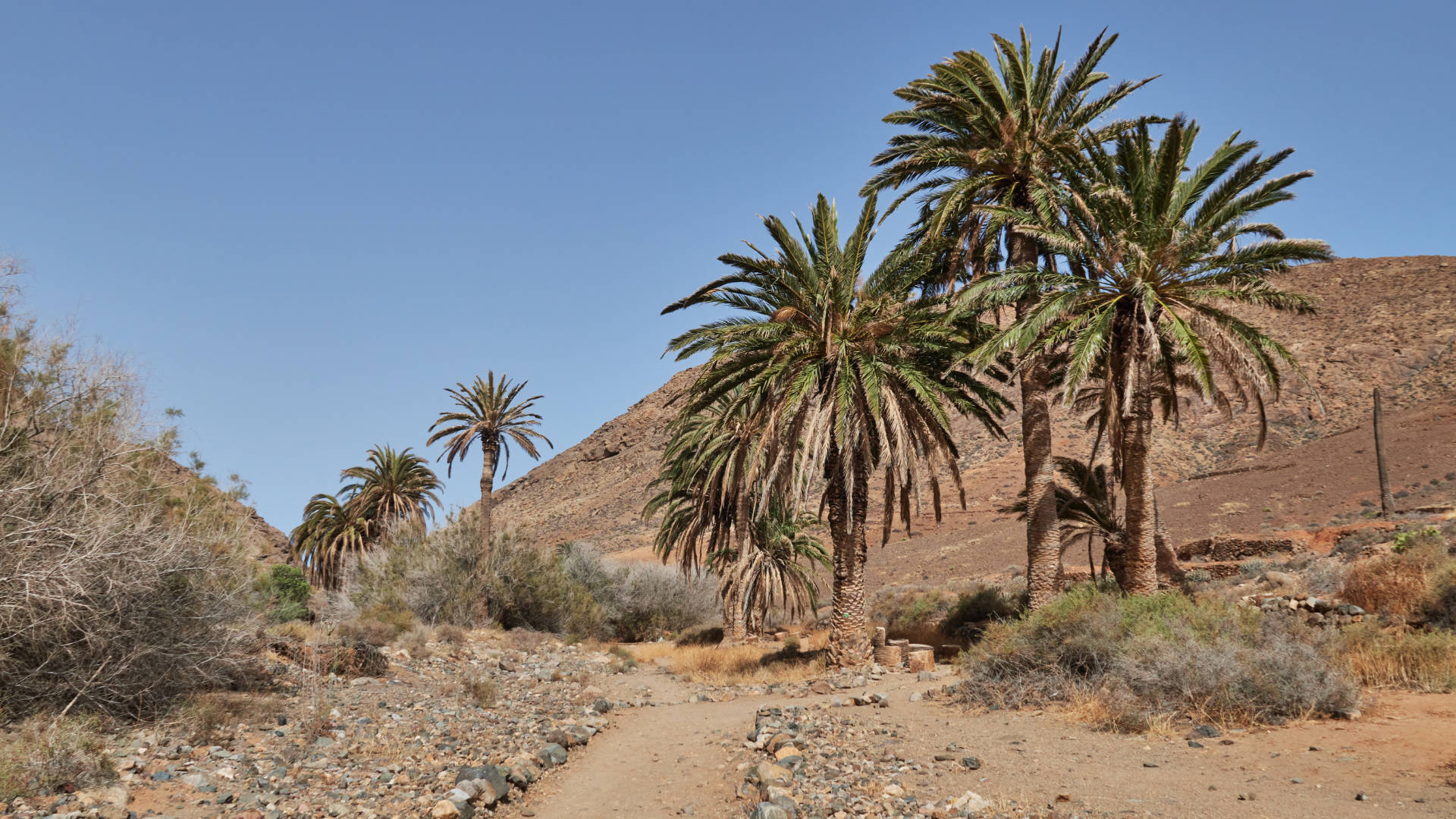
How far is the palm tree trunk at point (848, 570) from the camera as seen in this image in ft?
57.8

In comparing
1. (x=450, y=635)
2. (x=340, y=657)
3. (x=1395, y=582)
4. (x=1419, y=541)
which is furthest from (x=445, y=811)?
(x=1419, y=541)

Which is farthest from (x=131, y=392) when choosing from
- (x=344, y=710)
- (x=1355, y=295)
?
(x=1355, y=295)

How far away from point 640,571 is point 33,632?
1149 inches

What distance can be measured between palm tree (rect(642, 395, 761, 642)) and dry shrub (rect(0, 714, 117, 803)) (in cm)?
1334

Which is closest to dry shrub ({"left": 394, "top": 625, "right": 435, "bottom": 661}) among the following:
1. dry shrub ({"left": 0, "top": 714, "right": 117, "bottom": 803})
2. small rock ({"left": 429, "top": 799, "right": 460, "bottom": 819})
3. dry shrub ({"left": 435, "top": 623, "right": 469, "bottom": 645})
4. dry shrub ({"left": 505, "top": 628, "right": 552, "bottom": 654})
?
dry shrub ({"left": 435, "top": 623, "right": 469, "bottom": 645})

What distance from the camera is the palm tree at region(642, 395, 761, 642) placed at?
22438 mm

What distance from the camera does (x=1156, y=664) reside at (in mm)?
9742

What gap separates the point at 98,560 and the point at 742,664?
14655 millimetres

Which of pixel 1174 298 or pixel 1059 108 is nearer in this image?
pixel 1174 298

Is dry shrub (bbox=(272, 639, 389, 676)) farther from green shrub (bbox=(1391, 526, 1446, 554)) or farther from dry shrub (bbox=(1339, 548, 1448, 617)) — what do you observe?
green shrub (bbox=(1391, 526, 1446, 554))

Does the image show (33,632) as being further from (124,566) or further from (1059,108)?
(1059,108)

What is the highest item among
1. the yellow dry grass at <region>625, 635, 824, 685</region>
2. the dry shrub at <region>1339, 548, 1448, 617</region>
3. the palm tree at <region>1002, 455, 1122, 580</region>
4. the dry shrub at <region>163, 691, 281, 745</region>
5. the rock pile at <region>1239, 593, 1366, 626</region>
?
the palm tree at <region>1002, 455, 1122, 580</region>

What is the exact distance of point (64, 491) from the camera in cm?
920

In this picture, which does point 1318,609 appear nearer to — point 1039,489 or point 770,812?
point 1039,489
